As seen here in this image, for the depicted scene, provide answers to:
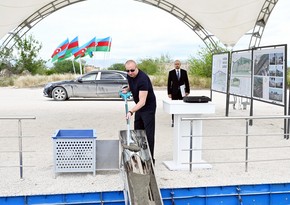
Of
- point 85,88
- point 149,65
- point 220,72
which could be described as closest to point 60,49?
point 149,65

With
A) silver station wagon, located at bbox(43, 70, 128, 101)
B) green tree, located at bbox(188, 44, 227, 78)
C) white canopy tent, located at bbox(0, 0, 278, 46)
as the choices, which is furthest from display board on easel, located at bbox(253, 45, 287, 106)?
green tree, located at bbox(188, 44, 227, 78)

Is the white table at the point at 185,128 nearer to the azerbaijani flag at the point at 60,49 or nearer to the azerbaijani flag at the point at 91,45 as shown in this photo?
the azerbaijani flag at the point at 91,45

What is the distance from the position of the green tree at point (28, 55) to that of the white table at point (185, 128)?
1273 inches

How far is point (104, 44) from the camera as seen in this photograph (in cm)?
2989

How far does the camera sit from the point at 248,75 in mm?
11234

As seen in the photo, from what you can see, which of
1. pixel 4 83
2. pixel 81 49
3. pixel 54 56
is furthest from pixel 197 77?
pixel 4 83

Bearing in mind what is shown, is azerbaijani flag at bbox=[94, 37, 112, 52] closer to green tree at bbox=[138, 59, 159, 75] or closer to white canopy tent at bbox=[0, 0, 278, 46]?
green tree at bbox=[138, 59, 159, 75]

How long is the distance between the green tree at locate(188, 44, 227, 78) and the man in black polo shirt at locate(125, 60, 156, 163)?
2410cm

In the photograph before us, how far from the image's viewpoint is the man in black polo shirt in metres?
5.94

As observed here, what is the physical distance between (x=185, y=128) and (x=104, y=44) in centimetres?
2411

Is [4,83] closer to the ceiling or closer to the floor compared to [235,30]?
closer to the floor

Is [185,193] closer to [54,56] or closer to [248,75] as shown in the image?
[248,75]

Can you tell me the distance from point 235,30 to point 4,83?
61.2ft

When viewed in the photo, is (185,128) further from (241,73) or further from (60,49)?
(60,49)
